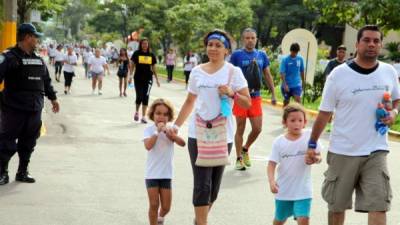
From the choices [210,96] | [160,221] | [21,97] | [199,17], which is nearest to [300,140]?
[210,96]

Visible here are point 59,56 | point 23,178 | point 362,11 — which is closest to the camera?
point 23,178

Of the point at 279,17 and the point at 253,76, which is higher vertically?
the point at 279,17

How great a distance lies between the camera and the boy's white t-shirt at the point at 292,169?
5.56 meters

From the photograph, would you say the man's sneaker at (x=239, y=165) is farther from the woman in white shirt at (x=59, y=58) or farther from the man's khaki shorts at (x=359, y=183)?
the woman in white shirt at (x=59, y=58)

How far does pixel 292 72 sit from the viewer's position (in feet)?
47.6

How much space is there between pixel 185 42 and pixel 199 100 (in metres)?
43.3

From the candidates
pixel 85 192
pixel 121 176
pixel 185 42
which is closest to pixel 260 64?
pixel 121 176

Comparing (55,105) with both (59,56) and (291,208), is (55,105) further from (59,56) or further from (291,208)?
(59,56)

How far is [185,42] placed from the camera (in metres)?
48.9

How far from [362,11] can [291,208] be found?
15.7 m

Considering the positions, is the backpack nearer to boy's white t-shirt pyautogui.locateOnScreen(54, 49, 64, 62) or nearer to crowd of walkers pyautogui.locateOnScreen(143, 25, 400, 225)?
crowd of walkers pyautogui.locateOnScreen(143, 25, 400, 225)

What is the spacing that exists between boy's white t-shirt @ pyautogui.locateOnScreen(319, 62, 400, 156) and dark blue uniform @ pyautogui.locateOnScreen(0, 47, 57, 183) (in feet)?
13.6

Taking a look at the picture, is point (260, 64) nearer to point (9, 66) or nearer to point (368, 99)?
point (9, 66)

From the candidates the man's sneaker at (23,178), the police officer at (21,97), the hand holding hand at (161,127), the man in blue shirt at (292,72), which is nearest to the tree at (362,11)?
the man in blue shirt at (292,72)
